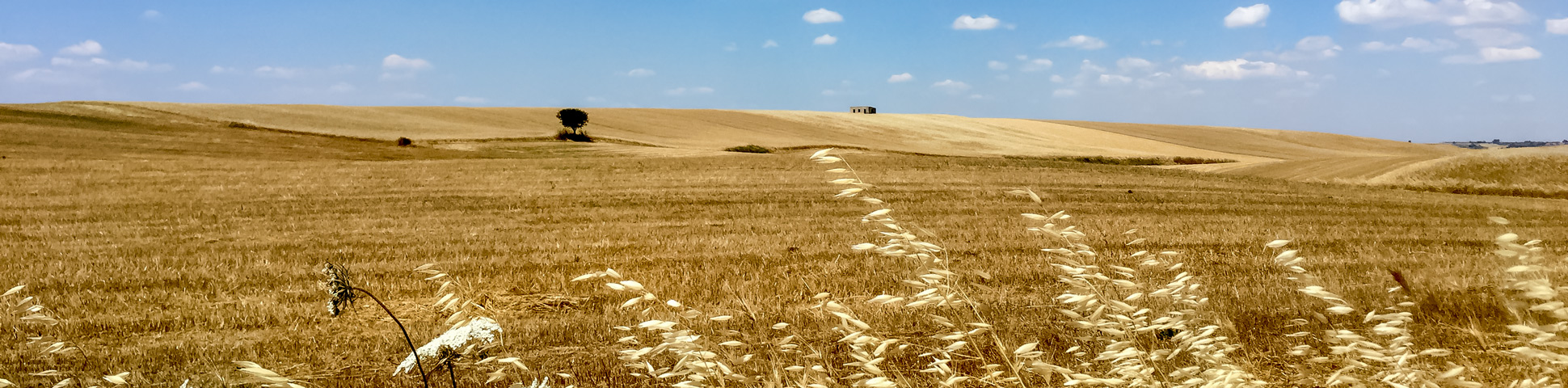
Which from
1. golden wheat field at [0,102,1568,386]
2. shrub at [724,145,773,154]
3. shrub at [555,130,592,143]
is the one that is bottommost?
shrub at [724,145,773,154]

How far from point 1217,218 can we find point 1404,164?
17.2 meters

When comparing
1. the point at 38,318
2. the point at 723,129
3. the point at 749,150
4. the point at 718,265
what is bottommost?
the point at 749,150

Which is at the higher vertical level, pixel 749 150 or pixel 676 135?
pixel 676 135

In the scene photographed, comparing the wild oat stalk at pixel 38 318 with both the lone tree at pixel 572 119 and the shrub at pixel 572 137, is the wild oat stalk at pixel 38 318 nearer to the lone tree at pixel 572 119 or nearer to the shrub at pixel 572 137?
the shrub at pixel 572 137

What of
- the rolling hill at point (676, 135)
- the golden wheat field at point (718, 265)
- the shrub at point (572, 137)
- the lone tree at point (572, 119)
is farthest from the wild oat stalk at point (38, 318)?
the lone tree at point (572, 119)

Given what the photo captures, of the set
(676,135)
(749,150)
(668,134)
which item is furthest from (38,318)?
(668,134)

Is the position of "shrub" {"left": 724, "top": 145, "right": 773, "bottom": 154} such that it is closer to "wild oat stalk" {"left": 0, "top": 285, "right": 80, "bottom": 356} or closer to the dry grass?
the dry grass

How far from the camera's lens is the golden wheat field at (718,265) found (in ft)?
16.0

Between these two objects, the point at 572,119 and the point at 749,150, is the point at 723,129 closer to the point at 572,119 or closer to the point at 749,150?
the point at 572,119

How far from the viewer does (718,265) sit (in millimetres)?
9578

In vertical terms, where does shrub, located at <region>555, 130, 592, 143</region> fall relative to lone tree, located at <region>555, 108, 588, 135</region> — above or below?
below

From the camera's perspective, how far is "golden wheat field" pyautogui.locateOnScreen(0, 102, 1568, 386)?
4867 millimetres

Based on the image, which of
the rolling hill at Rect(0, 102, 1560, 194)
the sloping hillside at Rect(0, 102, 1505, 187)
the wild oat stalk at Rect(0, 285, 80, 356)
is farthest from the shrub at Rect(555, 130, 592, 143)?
the wild oat stalk at Rect(0, 285, 80, 356)

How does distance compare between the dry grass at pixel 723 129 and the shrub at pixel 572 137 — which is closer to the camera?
the shrub at pixel 572 137
